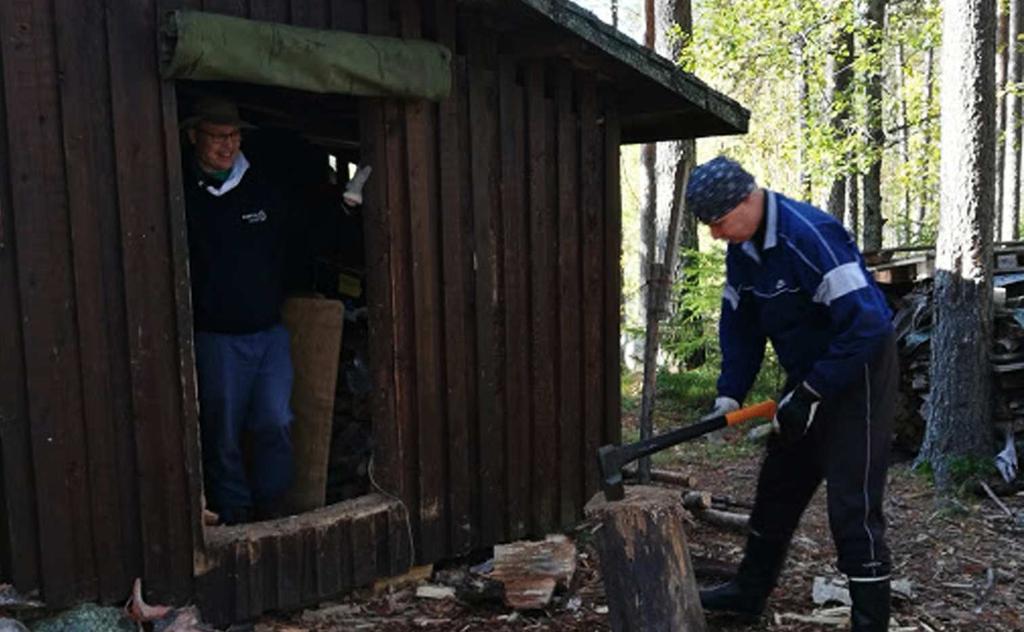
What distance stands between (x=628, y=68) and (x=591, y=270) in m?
1.24

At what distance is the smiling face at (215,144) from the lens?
15.0 ft

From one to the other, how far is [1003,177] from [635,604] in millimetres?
19698

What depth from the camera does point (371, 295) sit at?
15.4 ft

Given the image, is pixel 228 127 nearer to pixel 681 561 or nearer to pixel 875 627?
pixel 681 561

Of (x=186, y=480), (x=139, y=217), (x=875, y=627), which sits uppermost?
(x=139, y=217)

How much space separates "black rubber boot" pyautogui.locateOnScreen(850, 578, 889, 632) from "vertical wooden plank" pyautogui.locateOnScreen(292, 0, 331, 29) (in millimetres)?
3414

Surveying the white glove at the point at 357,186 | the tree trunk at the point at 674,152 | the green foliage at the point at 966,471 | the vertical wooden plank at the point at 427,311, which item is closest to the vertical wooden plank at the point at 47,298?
the white glove at the point at 357,186

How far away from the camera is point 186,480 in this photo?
12.9 ft

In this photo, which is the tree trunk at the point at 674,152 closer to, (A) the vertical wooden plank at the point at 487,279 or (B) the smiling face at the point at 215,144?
(A) the vertical wooden plank at the point at 487,279

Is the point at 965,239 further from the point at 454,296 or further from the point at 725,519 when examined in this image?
the point at 454,296

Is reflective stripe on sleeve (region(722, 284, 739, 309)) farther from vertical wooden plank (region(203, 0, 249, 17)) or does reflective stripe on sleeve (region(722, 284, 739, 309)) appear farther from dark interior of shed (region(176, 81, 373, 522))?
vertical wooden plank (region(203, 0, 249, 17))

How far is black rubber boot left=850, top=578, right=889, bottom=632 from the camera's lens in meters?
3.69

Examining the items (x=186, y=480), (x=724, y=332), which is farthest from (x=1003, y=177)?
(x=186, y=480)

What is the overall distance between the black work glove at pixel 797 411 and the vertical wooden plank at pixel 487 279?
1.84 m
